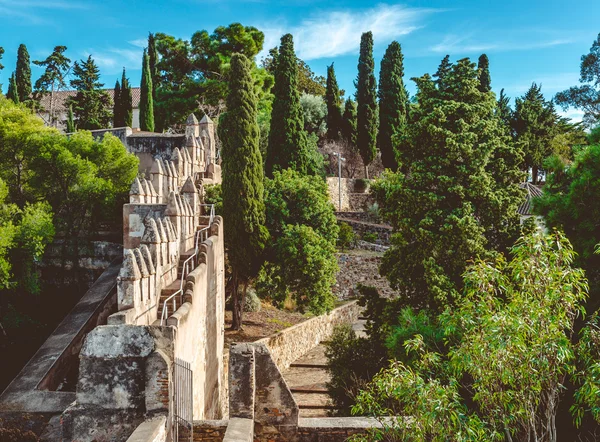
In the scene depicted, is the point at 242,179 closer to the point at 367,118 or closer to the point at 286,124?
the point at 286,124

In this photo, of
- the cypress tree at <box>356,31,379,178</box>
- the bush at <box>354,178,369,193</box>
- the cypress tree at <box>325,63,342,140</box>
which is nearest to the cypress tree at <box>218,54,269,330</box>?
the cypress tree at <box>356,31,379,178</box>

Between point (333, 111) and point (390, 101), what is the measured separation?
6367mm

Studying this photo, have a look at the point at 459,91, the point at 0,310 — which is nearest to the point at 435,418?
the point at 459,91

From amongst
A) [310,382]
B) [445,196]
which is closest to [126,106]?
[310,382]

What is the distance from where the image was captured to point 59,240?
1631cm

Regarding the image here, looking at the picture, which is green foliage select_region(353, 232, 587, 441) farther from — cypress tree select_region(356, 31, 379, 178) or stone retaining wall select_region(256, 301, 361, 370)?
cypress tree select_region(356, 31, 379, 178)

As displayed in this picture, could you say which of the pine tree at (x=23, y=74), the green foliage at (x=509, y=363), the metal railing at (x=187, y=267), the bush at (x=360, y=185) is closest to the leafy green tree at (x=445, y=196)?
the metal railing at (x=187, y=267)

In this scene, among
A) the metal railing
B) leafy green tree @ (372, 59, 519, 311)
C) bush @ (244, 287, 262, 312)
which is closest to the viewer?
the metal railing

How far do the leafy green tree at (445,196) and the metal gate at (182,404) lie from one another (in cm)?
753

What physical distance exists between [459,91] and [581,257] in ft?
20.0

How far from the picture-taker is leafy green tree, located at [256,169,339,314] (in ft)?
63.1

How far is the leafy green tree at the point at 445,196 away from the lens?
13.7 meters

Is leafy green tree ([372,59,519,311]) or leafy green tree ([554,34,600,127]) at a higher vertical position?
leafy green tree ([554,34,600,127])

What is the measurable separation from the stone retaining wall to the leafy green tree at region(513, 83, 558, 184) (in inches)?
703
